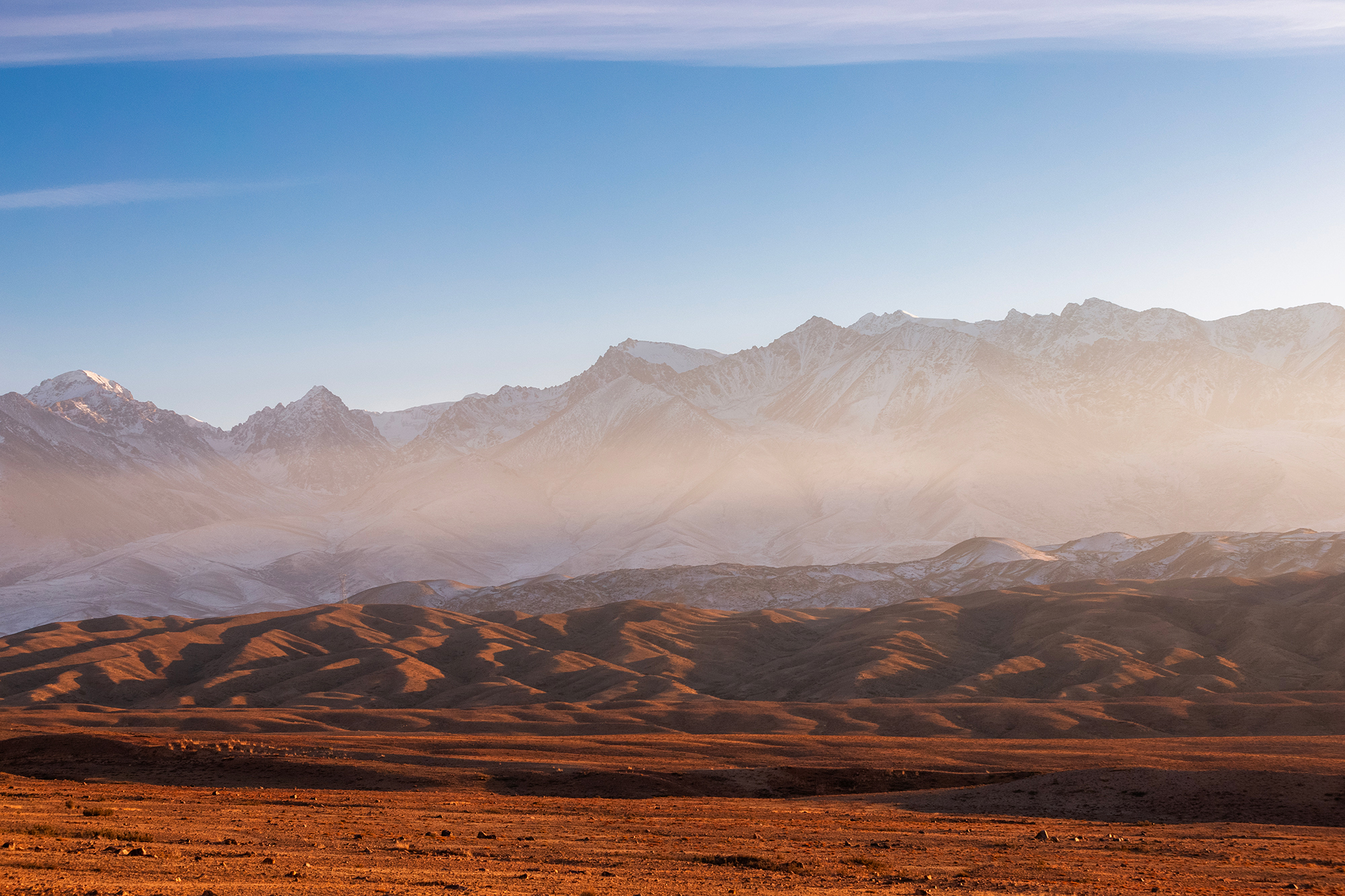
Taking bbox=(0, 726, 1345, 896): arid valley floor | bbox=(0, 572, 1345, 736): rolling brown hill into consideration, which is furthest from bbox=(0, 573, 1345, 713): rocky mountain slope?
bbox=(0, 726, 1345, 896): arid valley floor

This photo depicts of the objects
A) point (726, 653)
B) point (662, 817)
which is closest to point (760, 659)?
point (726, 653)

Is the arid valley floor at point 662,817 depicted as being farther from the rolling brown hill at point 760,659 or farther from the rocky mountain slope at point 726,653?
the rocky mountain slope at point 726,653

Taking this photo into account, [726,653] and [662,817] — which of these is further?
[726,653]

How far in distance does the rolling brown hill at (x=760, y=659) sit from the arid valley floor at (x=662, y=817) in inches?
1359

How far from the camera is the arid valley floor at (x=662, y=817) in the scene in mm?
25000

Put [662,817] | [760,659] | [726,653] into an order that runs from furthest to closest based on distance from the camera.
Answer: [726,653]
[760,659]
[662,817]

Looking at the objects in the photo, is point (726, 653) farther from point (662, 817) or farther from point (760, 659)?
point (662, 817)

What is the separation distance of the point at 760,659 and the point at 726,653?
4.66 m

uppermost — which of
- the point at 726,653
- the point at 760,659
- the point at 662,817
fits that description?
the point at 662,817

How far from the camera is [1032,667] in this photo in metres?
126

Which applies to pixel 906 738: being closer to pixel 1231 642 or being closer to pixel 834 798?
pixel 834 798

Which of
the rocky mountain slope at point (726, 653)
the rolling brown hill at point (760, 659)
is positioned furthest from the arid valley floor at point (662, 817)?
the rocky mountain slope at point (726, 653)

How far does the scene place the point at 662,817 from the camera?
1570 inches

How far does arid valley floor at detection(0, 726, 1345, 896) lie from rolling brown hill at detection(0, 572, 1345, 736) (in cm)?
3452
